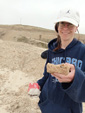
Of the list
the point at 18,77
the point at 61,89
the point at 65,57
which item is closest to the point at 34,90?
the point at 61,89

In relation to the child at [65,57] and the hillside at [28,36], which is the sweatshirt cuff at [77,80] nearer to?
the child at [65,57]

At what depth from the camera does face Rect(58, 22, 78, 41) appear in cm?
172

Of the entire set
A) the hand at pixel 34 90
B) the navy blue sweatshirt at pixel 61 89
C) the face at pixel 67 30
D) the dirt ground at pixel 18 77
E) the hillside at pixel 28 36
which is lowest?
the hillside at pixel 28 36

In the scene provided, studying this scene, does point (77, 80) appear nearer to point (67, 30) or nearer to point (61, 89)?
point (61, 89)

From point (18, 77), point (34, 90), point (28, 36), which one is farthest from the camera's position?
point (28, 36)

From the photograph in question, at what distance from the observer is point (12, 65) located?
6332 mm

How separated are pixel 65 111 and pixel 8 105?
7.21ft

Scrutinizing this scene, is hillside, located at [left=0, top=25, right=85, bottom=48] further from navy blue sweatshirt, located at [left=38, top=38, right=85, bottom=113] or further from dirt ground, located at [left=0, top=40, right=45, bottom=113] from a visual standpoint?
navy blue sweatshirt, located at [left=38, top=38, right=85, bottom=113]

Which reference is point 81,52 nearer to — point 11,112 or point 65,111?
point 65,111

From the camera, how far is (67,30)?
1717mm

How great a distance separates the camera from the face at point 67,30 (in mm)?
1717

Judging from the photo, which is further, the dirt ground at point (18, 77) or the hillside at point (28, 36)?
the hillside at point (28, 36)

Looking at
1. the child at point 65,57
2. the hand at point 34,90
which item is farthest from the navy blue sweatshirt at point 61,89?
the hand at point 34,90

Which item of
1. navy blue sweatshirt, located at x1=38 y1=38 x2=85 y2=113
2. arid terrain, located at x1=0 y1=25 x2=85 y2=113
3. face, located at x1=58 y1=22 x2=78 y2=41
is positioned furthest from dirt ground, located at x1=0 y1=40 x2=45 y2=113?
face, located at x1=58 y1=22 x2=78 y2=41
